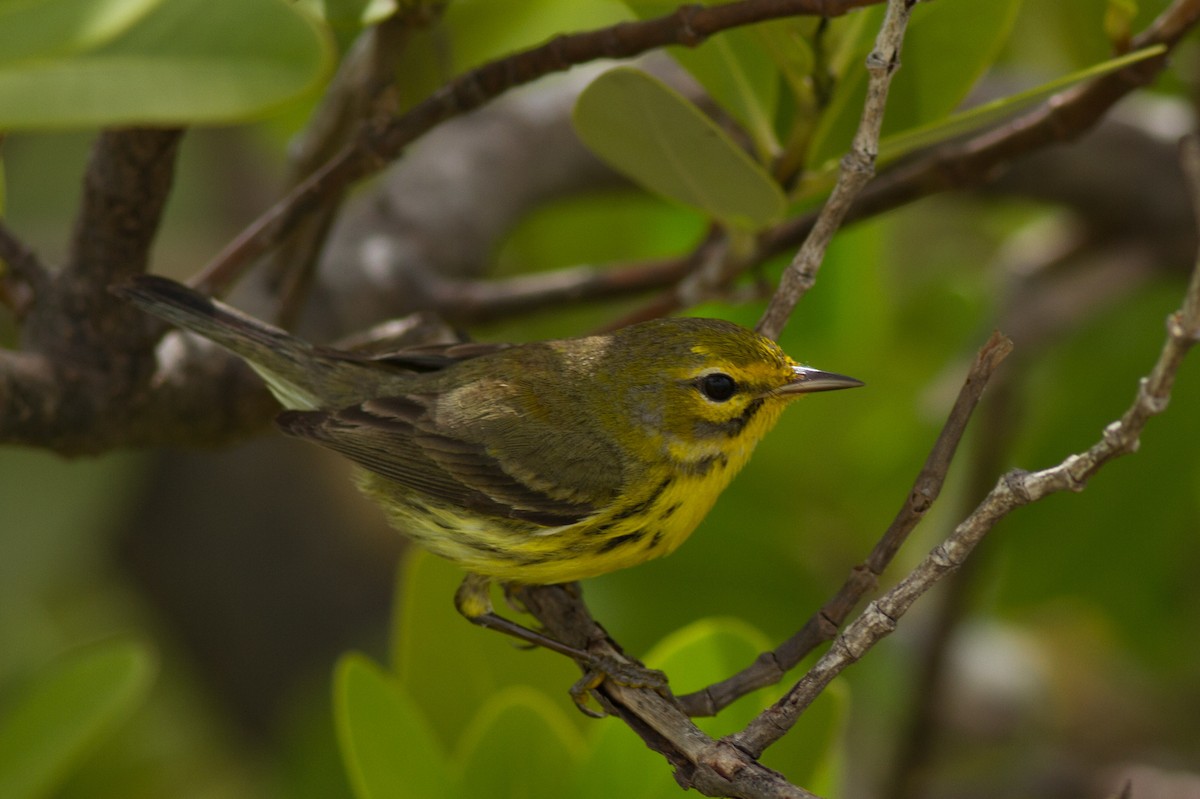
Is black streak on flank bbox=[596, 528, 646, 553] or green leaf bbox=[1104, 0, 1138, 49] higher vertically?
green leaf bbox=[1104, 0, 1138, 49]

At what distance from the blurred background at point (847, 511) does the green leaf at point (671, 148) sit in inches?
21.9

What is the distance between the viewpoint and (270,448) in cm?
486

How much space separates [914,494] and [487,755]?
31.5 inches

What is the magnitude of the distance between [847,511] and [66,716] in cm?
166

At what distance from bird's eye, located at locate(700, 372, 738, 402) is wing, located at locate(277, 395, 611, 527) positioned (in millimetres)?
266

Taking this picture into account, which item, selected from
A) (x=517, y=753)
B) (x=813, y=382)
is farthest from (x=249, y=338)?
(x=813, y=382)

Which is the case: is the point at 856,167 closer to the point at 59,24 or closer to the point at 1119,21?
the point at 1119,21

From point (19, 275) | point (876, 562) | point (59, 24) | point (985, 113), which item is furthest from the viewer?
point (19, 275)

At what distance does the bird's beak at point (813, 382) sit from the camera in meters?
2.17

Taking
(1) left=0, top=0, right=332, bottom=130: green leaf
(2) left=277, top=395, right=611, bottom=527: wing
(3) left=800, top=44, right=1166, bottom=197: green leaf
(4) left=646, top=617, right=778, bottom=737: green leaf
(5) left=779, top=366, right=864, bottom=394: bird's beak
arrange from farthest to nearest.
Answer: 1. (2) left=277, top=395, right=611, bottom=527: wing
2. (5) left=779, top=366, right=864, bottom=394: bird's beak
3. (4) left=646, top=617, right=778, bottom=737: green leaf
4. (3) left=800, top=44, right=1166, bottom=197: green leaf
5. (1) left=0, top=0, right=332, bottom=130: green leaf

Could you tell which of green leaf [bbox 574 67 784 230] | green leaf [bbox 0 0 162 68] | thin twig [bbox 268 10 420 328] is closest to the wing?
thin twig [bbox 268 10 420 328]

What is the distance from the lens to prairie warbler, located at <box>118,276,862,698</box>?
2225 mm

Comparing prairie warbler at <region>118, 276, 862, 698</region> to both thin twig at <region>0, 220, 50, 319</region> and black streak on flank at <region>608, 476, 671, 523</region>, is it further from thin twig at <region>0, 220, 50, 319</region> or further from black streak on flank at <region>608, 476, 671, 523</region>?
thin twig at <region>0, 220, 50, 319</region>

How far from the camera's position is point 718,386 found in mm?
2309
